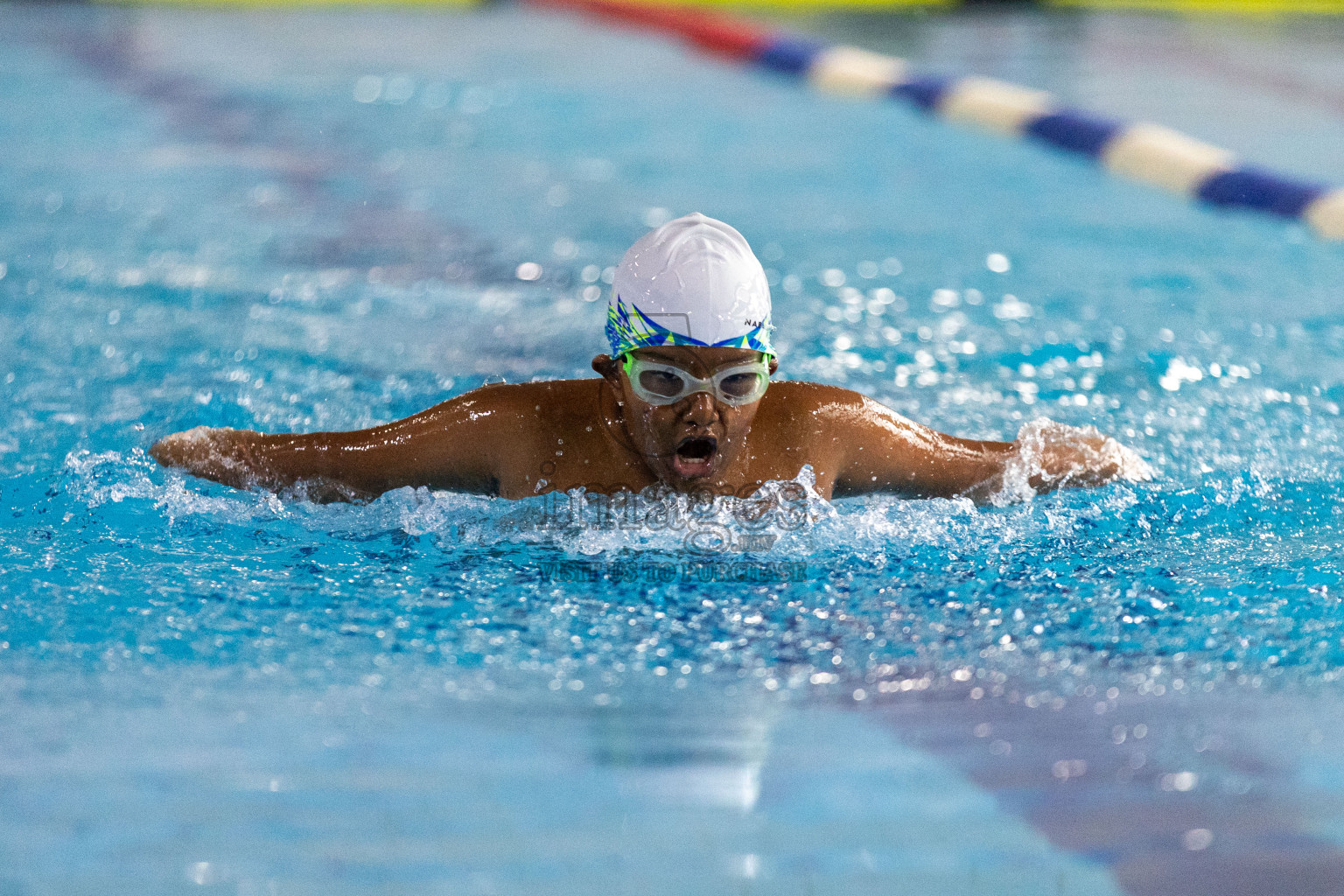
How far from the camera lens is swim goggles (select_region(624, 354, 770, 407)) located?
8.55ft

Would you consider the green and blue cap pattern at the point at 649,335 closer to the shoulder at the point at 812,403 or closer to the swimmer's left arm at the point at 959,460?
the shoulder at the point at 812,403

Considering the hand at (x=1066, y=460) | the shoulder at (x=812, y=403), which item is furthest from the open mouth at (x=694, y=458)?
the hand at (x=1066, y=460)

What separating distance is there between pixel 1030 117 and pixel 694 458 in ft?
17.8

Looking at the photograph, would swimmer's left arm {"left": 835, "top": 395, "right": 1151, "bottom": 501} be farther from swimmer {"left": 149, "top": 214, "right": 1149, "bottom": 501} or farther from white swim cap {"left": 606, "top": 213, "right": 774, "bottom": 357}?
white swim cap {"left": 606, "top": 213, "right": 774, "bottom": 357}

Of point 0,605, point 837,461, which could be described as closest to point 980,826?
point 837,461

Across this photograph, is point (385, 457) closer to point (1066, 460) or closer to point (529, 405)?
point (529, 405)

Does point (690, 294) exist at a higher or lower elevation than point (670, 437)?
higher

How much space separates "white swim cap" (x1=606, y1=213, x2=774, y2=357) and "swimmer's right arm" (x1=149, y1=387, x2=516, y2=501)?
0.31m

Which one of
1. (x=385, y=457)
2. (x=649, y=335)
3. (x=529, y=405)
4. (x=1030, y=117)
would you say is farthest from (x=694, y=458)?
(x=1030, y=117)

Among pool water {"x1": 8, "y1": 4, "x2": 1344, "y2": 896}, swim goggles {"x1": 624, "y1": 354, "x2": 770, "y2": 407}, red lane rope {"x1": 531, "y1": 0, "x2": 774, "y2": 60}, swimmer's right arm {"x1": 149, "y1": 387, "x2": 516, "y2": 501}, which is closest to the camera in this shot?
pool water {"x1": 8, "y1": 4, "x2": 1344, "y2": 896}

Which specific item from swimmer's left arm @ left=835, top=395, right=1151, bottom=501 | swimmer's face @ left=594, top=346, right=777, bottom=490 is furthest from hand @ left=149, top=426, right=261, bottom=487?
swimmer's left arm @ left=835, top=395, right=1151, bottom=501

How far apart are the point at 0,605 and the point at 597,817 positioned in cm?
122

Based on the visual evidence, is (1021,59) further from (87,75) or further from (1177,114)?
(87,75)

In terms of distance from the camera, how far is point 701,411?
261 cm
